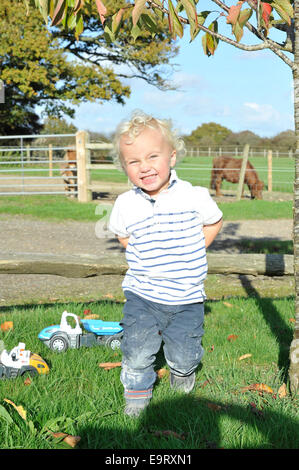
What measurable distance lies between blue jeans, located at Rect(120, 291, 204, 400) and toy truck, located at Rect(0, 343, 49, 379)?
0.55 meters

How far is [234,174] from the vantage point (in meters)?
17.1

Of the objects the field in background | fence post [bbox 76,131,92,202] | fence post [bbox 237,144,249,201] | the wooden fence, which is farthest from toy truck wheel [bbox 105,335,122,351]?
fence post [bbox 237,144,249,201]

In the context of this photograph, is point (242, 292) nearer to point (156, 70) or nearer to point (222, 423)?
point (222, 423)

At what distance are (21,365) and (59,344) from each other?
47 centimetres

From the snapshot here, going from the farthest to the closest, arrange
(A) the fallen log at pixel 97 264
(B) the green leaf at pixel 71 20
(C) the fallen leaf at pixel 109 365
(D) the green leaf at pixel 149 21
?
(A) the fallen log at pixel 97 264, (C) the fallen leaf at pixel 109 365, (B) the green leaf at pixel 71 20, (D) the green leaf at pixel 149 21

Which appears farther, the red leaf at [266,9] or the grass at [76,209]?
the grass at [76,209]

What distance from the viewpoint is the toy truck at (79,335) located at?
3.41 meters

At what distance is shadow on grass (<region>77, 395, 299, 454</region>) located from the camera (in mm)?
2221

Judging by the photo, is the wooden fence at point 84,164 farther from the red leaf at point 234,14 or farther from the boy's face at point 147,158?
the red leaf at point 234,14

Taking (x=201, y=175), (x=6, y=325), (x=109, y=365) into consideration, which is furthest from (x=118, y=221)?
(x=201, y=175)

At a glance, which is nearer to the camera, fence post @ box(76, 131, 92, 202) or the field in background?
fence post @ box(76, 131, 92, 202)

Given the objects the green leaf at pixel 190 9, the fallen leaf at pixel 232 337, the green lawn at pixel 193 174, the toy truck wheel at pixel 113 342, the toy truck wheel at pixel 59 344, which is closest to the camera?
the green leaf at pixel 190 9

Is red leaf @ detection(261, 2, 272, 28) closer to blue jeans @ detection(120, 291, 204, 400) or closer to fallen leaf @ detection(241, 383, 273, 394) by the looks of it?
blue jeans @ detection(120, 291, 204, 400)

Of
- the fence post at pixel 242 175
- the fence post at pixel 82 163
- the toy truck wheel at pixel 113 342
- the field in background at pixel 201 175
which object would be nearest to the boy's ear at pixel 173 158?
the toy truck wheel at pixel 113 342
